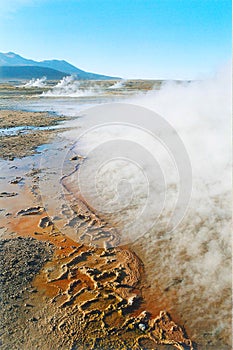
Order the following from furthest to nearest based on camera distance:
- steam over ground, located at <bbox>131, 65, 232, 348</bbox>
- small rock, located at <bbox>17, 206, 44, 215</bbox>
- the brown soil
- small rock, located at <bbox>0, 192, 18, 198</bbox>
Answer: small rock, located at <bbox>0, 192, 18, 198</bbox>
small rock, located at <bbox>17, 206, 44, 215</bbox>
steam over ground, located at <bbox>131, 65, 232, 348</bbox>
the brown soil

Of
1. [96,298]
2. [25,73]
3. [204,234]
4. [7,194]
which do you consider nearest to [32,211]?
[7,194]

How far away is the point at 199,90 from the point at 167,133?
2.33 metres

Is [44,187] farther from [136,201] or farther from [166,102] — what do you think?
[166,102]

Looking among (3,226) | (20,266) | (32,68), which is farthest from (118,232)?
(32,68)

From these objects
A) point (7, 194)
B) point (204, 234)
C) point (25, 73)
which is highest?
point (25, 73)

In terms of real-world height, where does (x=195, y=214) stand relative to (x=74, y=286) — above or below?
above

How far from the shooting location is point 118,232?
797cm

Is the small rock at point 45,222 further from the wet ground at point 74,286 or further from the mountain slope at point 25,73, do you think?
the mountain slope at point 25,73

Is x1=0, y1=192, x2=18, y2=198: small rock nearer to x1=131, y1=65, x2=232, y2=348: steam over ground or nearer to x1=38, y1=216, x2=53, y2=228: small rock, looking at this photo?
x1=38, y1=216, x2=53, y2=228: small rock

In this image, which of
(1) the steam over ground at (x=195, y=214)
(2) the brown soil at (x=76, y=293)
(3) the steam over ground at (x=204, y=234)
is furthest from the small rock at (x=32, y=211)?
(3) the steam over ground at (x=204, y=234)

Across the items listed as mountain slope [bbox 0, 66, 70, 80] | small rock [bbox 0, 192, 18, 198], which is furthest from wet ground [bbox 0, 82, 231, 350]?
mountain slope [bbox 0, 66, 70, 80]

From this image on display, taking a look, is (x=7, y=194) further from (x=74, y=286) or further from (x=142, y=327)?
(x=142, y=327)

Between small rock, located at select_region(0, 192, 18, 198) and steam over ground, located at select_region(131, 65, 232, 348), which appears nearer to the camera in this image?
steam over ground, located at select_region(131, 65, 232, 348)

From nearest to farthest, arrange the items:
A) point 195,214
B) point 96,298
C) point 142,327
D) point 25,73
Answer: point 142,327 → point 96,298 → point 195,214 → point 25,73
